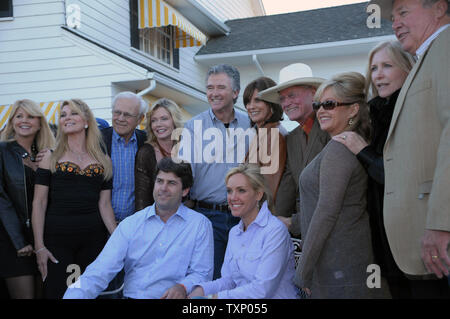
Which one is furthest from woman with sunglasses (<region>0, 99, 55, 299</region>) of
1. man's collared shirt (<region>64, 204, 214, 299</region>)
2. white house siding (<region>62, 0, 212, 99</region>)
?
white house siding (<region>62, 0, 212, 99</region>)

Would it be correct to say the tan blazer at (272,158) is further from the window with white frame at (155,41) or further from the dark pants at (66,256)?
the window with white frame at (155,41)

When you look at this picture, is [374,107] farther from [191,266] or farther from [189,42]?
[189,42]

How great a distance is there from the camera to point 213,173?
11.7ft

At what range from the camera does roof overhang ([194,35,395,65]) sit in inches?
380

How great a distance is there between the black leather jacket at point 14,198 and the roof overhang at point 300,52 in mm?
7532

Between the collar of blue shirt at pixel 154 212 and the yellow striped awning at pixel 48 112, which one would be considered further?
the yellow striped awning at pixel 48 112

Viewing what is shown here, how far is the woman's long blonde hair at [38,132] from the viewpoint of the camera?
12.0 feet

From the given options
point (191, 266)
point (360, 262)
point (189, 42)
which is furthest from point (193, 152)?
point (189, 42)

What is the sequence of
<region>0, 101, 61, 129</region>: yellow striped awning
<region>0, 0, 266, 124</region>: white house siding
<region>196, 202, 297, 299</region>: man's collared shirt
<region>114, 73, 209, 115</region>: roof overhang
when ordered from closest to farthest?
<region>196, 202, 297, 299</region>: man's collared shirt < <region>0, 101, 61, 129</region>: yellow striped awning < <region>0, 0, 266, 124</region>: white house siding < <region>114, 73, 209, 115</region>: roof overhang

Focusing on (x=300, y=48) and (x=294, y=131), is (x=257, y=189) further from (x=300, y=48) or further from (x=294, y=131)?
(x=300, y=48)

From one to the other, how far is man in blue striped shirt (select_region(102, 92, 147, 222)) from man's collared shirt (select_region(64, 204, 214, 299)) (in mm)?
606

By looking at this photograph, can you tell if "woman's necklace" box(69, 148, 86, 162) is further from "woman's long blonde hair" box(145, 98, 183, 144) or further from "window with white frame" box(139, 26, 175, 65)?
"window with white frame" box(139, 26, 175, 65)

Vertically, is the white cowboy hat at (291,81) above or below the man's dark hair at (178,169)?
above

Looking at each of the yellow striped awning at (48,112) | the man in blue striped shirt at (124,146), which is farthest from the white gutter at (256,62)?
the man in blue striped shirt at (124,146)
